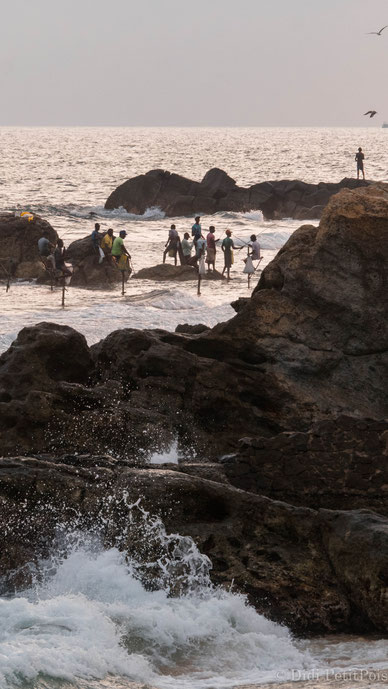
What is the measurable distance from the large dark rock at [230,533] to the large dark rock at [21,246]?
23304mm

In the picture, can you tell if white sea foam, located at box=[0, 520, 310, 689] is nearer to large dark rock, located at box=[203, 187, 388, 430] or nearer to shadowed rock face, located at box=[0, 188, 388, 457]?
shadowed rock face, located at box=[0, 188, 388, 457]

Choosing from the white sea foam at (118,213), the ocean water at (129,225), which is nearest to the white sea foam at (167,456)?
the ocean water at (129,225)

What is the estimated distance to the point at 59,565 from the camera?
8336 millimetres

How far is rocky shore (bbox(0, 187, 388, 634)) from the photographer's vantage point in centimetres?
818

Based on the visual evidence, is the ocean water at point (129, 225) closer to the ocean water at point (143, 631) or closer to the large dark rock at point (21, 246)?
the large dark rock at point (21, 246)

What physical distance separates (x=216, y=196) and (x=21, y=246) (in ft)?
91.1

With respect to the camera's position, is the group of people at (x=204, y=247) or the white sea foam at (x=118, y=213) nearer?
the group of people at (x=204, y=247)

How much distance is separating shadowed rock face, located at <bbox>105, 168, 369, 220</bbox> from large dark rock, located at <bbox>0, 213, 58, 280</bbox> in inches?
978

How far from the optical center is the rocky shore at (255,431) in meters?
8.18

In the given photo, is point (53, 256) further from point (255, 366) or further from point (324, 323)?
point (255, 366)

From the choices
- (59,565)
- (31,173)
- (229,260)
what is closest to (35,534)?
(59,565)

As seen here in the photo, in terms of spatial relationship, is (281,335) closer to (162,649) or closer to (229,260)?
(162,649)

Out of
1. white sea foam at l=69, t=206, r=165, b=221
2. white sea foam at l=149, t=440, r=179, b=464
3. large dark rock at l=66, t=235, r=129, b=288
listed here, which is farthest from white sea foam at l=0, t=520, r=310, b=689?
white sea foam at l=69, t=206, r=165, b=221

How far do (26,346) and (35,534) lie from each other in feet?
15.1
